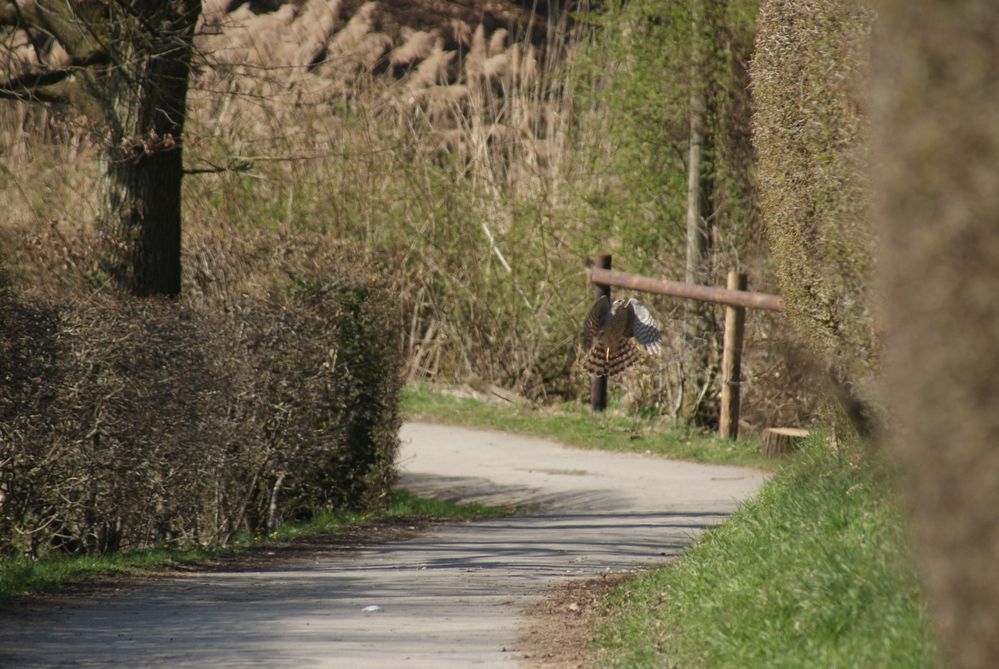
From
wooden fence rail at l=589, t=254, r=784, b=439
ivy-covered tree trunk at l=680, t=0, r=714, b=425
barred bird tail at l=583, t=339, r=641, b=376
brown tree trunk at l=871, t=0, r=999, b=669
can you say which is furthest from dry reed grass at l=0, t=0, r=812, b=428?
brown tree trunk at l=871, t=0, r=999, b=669

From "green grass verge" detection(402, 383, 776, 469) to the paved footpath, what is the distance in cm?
166

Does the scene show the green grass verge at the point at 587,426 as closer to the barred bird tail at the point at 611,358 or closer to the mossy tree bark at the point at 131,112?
the barred bird tail at the point at 611,358

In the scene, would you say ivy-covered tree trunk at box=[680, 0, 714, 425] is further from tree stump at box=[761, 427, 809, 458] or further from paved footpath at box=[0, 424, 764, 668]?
paved footpath at box=[0, 424, 764, 668]

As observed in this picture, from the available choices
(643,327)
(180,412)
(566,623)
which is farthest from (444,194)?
(566,623)

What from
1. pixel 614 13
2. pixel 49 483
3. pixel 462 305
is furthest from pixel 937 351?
pixel 462 305

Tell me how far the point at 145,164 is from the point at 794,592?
24.1 ft

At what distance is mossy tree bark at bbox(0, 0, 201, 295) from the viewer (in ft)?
35.1

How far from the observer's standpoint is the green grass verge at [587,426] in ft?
45.9

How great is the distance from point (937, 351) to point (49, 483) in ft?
21.9

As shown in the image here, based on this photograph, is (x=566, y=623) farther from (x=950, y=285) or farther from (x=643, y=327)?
(x=643, y=327)

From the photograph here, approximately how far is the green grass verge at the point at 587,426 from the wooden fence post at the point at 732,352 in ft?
1.24

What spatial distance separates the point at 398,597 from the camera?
7266 millimetres

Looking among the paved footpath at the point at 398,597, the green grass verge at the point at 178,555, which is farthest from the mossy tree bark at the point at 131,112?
the paved footpath at the point at 398,597

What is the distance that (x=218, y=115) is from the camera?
58.9 feet
